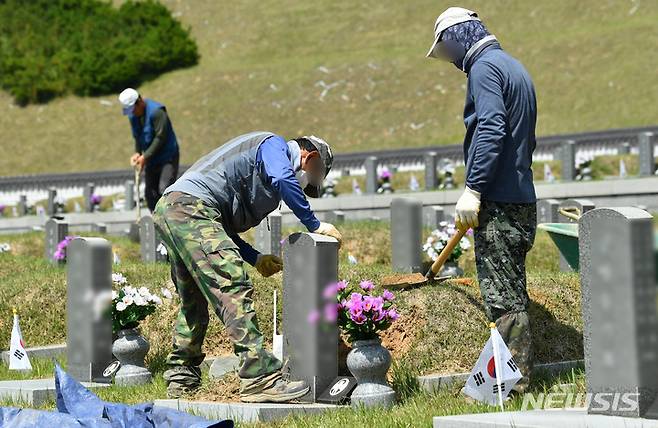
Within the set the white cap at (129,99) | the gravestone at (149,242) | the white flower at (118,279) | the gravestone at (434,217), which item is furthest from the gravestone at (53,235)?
the white flower at (118,279)

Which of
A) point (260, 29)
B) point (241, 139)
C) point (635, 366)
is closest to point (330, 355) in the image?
point (241, 139)

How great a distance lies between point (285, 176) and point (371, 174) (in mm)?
22000

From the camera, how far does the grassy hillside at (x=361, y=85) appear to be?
52875 mm

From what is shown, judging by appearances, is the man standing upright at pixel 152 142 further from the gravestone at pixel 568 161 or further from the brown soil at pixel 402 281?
the gravestone at pixel 568 161

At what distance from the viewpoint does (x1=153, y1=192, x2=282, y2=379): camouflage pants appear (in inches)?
334

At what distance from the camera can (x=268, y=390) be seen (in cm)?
854

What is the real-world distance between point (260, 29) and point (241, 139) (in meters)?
60.7

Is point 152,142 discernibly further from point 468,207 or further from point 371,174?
point 371,174

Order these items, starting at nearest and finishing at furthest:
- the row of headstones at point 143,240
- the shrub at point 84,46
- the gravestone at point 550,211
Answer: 1. the row of headstones at point 143,240
2. the gravestone at point 550,211
3. the shrub at point 84,46

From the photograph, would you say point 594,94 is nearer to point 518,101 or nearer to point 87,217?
point 87,217

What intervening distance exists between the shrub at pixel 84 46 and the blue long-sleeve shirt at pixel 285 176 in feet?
182

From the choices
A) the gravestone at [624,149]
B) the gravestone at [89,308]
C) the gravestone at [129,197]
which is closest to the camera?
the gravestone at [89,308]

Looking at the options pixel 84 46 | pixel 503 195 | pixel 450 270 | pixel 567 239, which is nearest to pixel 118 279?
pixel 450 270

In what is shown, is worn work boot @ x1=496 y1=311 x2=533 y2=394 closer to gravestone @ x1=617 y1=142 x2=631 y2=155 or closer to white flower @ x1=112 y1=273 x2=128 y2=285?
white flower @ x1=112 y1=273 x2=128 y2=285
